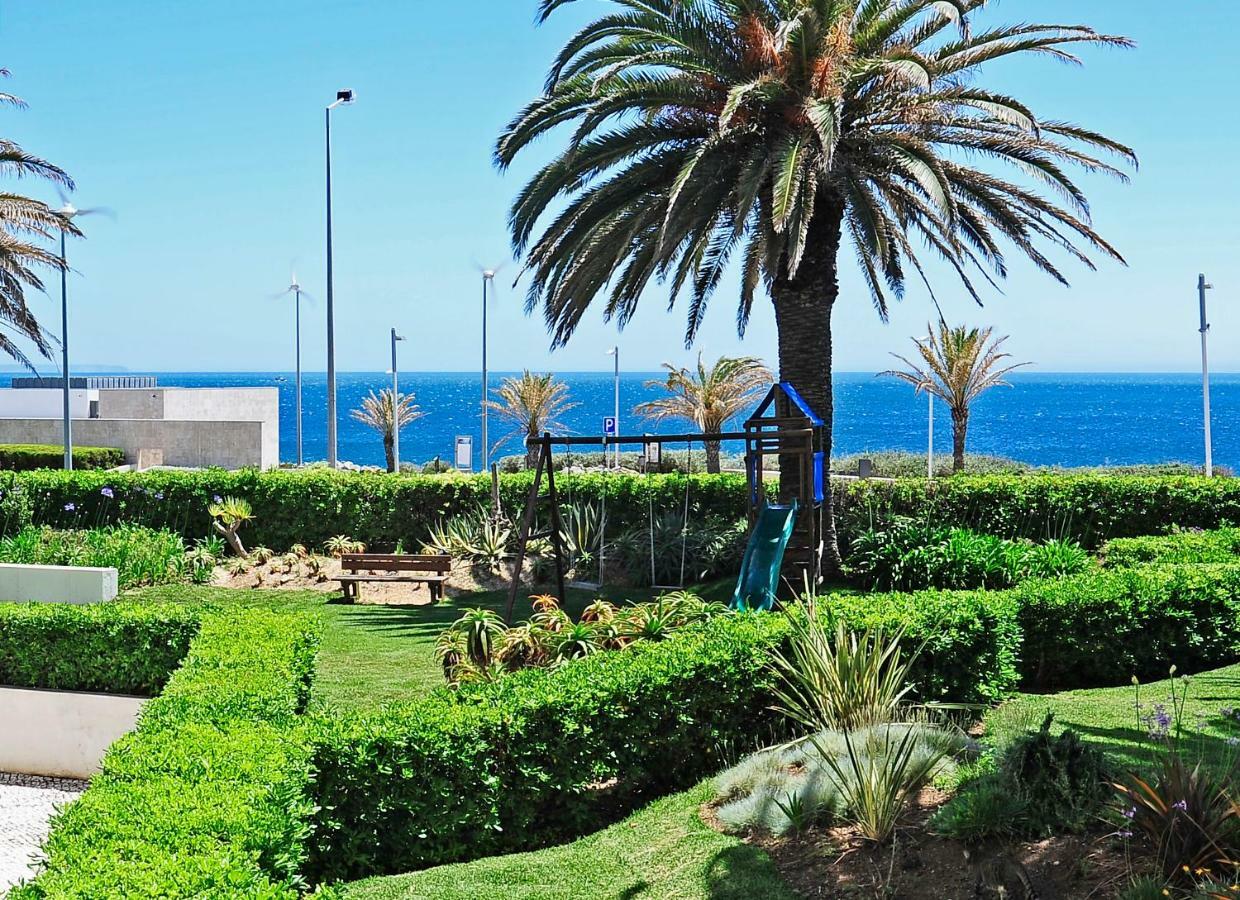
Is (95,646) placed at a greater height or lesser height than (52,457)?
lesser

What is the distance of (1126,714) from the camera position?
8062 mm

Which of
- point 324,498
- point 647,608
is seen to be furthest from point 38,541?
point 647,608

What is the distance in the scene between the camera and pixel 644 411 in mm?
34688

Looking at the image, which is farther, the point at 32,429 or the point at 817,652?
the point at 32,429

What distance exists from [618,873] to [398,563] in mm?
10023

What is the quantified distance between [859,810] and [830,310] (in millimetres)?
9547

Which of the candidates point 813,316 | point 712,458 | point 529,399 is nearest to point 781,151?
point 813,316

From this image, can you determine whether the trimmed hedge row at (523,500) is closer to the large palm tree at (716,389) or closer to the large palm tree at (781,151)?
the large palm tree at (781,151)

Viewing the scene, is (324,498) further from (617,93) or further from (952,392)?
(952,392)

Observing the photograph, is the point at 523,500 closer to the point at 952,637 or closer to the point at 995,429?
the point at 952,637

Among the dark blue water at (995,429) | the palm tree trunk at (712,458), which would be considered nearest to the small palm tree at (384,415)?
the palm tree trunk at (712,458)

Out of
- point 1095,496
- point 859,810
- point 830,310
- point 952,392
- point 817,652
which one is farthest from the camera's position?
point 952,392

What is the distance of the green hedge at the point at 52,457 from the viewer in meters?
29.9

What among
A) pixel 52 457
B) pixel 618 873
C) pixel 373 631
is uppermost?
pixel 52 457
